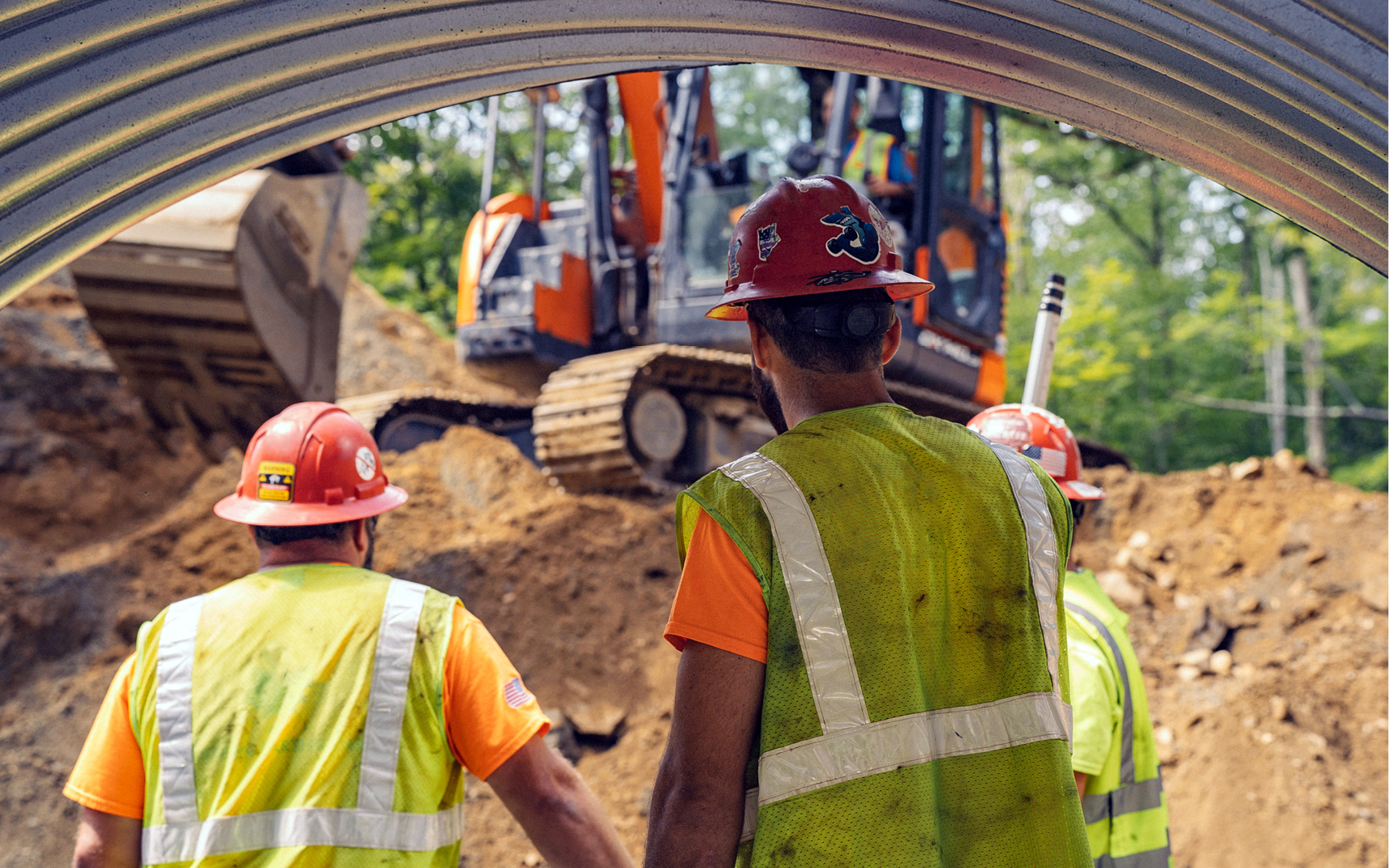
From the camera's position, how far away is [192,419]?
7.10 m

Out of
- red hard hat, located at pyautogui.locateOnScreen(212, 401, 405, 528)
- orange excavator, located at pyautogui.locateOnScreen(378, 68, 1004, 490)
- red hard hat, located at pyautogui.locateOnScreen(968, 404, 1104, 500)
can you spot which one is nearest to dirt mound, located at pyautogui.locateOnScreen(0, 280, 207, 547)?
orange excavator, located at pyautogui.locateOnScreen(378, 68, 1004, 490)

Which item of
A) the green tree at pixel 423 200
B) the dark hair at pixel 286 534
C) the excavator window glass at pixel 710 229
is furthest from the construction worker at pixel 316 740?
the green tree at pixel 423 200

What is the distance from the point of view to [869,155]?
28.0 ft

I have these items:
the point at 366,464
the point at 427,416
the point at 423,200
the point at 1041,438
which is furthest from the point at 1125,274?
the point at 366,464

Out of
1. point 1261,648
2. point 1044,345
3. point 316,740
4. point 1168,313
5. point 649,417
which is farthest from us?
point 1168,313

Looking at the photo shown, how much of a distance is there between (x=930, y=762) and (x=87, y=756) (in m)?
1.66

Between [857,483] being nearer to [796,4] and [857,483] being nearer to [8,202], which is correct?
[796,4]

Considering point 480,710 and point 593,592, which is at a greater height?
point 480,710

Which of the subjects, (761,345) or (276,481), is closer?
(761,345)

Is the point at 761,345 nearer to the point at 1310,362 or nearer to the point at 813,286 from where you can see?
the point at 813,286

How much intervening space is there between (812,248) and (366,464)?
4.61 feet

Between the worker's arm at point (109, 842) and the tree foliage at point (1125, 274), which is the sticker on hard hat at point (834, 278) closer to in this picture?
the worker's arm at point (109, 842)

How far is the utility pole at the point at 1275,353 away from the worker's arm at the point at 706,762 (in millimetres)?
19831

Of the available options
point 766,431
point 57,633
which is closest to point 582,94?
point 766,431
